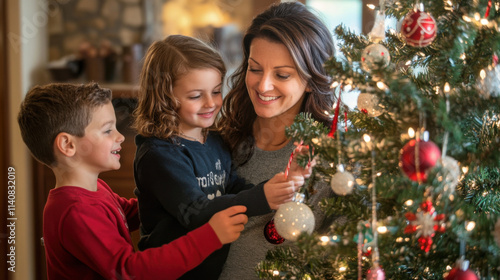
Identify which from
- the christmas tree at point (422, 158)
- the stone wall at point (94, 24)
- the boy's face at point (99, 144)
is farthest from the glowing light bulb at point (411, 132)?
the stone wall at point (94, 24)

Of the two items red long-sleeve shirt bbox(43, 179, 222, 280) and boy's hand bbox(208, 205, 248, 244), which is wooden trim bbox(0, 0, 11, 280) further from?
boy's hand bbox(208, 205, 248, 244)

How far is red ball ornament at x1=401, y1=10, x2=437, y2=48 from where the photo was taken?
80cm

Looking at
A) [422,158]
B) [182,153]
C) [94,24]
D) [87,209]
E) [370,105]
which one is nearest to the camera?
[422,158]

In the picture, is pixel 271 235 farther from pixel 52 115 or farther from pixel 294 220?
pixel 52 115

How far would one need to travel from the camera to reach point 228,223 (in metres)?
1.03

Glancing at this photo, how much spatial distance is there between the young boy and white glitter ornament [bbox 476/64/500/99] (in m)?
0.52

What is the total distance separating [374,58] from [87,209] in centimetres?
67

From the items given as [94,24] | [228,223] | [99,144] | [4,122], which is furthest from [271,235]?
[94,24]

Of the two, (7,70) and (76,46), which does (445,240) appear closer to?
(7,70)

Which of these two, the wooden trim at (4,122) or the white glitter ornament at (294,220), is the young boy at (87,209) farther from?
the wooden trim at (4,122)

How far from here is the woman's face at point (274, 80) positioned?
1201 millimetres

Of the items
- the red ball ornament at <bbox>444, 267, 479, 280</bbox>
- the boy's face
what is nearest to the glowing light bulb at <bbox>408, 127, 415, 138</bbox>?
the red ball ornament at <bbox>444, 267, 479, 280</bbox>

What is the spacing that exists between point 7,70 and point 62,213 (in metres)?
1.77

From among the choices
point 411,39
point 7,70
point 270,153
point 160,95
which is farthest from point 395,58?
point 7,70
